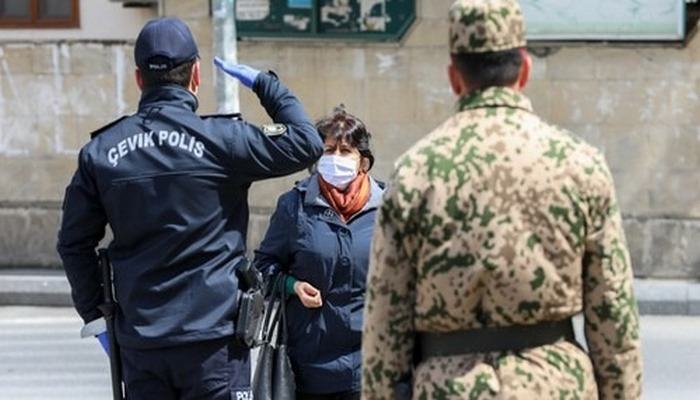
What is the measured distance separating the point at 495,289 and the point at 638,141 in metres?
8.63

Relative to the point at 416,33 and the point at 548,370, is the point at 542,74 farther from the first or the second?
the point at 548,370

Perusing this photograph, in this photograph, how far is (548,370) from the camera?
3203 millimetres

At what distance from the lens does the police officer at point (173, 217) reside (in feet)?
14.1

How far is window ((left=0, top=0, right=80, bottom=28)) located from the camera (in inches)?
503

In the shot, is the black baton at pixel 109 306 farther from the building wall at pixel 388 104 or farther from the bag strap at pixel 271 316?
the building wall at pixel 388 104

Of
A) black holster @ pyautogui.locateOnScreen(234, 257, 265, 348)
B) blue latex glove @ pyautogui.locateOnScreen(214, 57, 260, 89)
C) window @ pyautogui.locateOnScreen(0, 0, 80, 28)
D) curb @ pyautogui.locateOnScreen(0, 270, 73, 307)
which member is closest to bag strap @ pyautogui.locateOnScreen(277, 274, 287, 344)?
black holster @ pyautogui.locateOnScreen(234, 257, 265, 348)

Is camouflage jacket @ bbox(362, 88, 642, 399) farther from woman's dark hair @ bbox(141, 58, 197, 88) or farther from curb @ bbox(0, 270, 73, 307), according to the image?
curb @ bbox(0, 270, 73, 307)

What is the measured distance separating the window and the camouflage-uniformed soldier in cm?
1002

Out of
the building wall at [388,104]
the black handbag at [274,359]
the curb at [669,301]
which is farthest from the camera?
the building wall at [388,104]

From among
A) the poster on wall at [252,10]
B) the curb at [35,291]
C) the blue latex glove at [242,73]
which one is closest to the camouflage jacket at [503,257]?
the blue latex glove at [242,73]

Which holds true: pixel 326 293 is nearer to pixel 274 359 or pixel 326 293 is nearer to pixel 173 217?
pixel 274 359

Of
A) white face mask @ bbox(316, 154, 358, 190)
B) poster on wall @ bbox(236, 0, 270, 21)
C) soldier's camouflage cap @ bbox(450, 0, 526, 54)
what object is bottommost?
white face mask @ bbox(316, 154, 358, 190)

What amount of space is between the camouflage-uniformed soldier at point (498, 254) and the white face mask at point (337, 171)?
1761 mm

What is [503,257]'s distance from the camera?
10.4 feet
